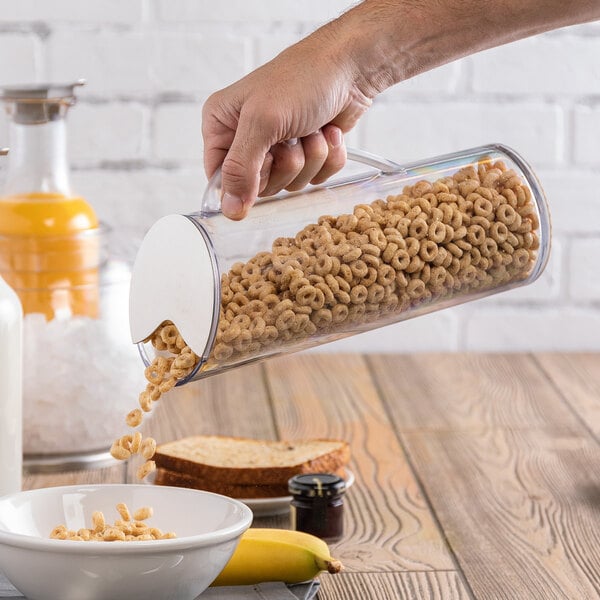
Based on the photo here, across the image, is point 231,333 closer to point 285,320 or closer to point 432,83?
point 285,320

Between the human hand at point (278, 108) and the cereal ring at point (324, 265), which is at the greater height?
the human hand at point (278, 108)

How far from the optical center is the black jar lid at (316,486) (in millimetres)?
1103

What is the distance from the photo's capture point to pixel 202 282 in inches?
36.7

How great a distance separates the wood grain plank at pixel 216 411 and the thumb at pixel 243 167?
1.50 feet

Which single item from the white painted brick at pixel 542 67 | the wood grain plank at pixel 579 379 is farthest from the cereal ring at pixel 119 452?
the white painted brick at pixel 542 67

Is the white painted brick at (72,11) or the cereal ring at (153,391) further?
the white painted brick at (72,11)

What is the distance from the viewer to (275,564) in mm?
975

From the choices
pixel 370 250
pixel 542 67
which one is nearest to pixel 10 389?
pixel 370 250

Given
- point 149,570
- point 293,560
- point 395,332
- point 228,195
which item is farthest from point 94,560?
point 395,332

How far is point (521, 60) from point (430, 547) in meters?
1.14

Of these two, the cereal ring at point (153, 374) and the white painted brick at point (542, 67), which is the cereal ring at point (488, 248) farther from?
the white painted brick at point (542, 67)

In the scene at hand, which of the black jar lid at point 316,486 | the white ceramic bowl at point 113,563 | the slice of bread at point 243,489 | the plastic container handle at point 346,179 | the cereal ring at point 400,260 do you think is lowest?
the slice of bread at point 243,489

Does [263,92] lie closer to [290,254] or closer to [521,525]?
[290,254]

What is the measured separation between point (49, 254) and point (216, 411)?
40cm
